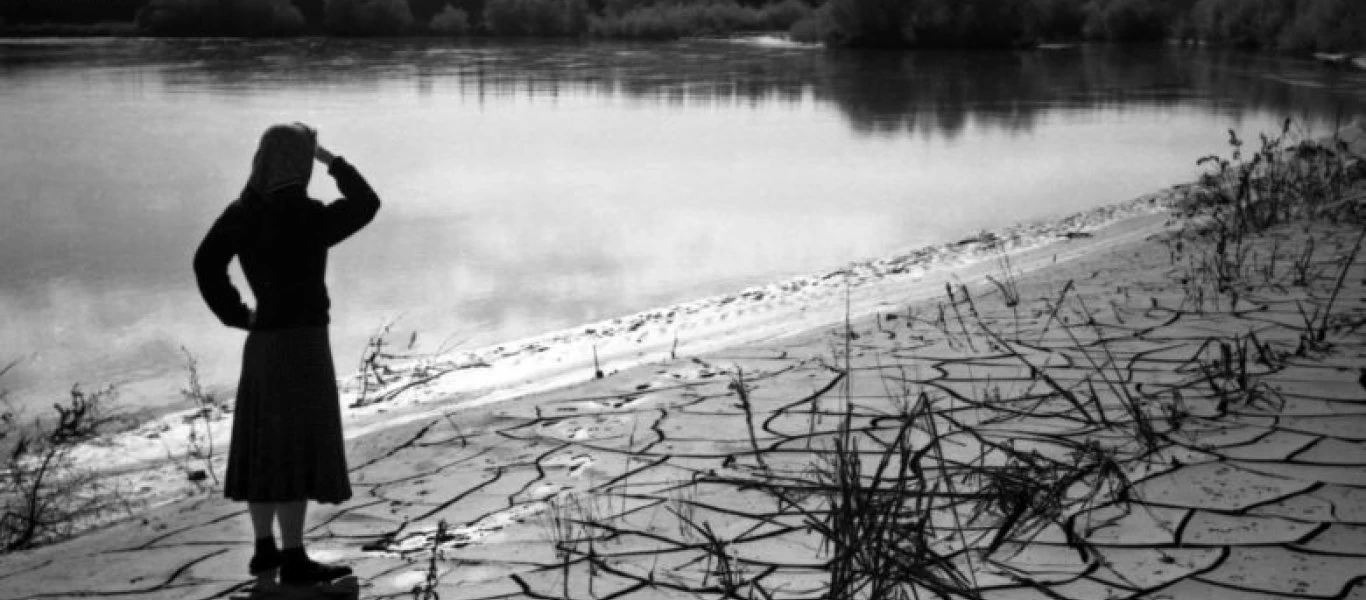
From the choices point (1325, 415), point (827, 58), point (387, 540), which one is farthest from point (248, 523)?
point (827, 58)

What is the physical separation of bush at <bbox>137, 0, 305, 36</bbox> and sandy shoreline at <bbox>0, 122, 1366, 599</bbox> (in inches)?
1831

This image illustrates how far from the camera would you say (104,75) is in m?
29.9

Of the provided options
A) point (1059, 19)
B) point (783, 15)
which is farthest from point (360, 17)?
point (1059, 19)

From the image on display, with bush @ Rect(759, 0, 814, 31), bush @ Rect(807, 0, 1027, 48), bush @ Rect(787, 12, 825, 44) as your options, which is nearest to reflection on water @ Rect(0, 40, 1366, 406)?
bush @ Rect(807, 0, 1027, 48)

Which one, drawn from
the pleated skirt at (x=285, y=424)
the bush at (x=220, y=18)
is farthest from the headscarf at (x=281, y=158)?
the bush at (x=220, y=18)

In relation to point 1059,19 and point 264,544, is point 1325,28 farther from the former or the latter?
point 264,544

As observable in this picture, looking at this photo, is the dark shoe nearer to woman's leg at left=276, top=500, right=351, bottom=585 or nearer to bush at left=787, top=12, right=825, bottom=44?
woman's leg at left=276, top=500, right=351, bottom=585

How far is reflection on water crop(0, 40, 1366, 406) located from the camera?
1001cm

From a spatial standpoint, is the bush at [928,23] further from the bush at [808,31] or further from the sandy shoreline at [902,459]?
the sandy shoreline at [902,459]

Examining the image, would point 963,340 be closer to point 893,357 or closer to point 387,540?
point 893,357

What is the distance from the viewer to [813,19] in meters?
51.5

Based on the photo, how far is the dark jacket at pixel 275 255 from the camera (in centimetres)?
417

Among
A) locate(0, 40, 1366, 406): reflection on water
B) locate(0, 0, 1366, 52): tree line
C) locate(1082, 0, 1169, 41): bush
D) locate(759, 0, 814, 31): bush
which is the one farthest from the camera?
locate(759, 0, 814, 31): bush

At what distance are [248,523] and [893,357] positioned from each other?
3.11 meters
